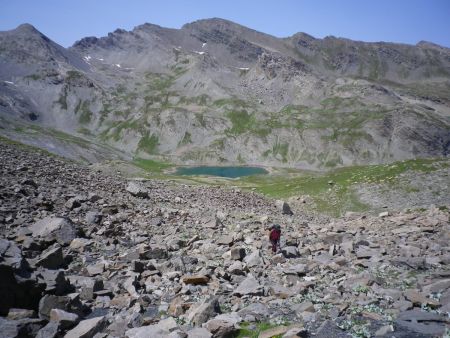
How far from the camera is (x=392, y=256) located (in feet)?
66.6

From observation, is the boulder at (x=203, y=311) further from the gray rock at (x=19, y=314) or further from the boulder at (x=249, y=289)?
the gray rock at (x=19, y=314)

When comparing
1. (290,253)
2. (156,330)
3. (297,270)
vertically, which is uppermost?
(297,270)

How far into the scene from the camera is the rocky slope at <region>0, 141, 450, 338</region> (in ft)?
40.8

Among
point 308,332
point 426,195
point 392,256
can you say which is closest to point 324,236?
point 392,256

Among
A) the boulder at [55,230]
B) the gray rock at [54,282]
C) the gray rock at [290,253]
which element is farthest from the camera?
the gray rock at [290,253]

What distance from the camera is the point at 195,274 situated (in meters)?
17.4

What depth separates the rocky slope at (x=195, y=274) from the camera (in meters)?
12.4

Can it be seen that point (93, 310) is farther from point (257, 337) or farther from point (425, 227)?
point (425, 227)

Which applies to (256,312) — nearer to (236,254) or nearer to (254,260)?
(254,260)

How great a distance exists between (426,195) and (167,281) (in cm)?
5523

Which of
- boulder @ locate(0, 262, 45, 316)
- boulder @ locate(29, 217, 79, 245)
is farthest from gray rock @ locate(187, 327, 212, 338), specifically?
boulder @ locate(29, 217, 79, 245)

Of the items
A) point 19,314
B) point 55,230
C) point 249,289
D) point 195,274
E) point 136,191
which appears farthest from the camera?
point 136,191

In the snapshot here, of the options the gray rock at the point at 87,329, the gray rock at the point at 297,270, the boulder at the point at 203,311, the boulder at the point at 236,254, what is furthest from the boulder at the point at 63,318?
the gray rock at the point at 297,270

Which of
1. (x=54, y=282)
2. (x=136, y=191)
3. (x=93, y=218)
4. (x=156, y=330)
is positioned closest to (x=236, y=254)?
(x=156, y=330)
